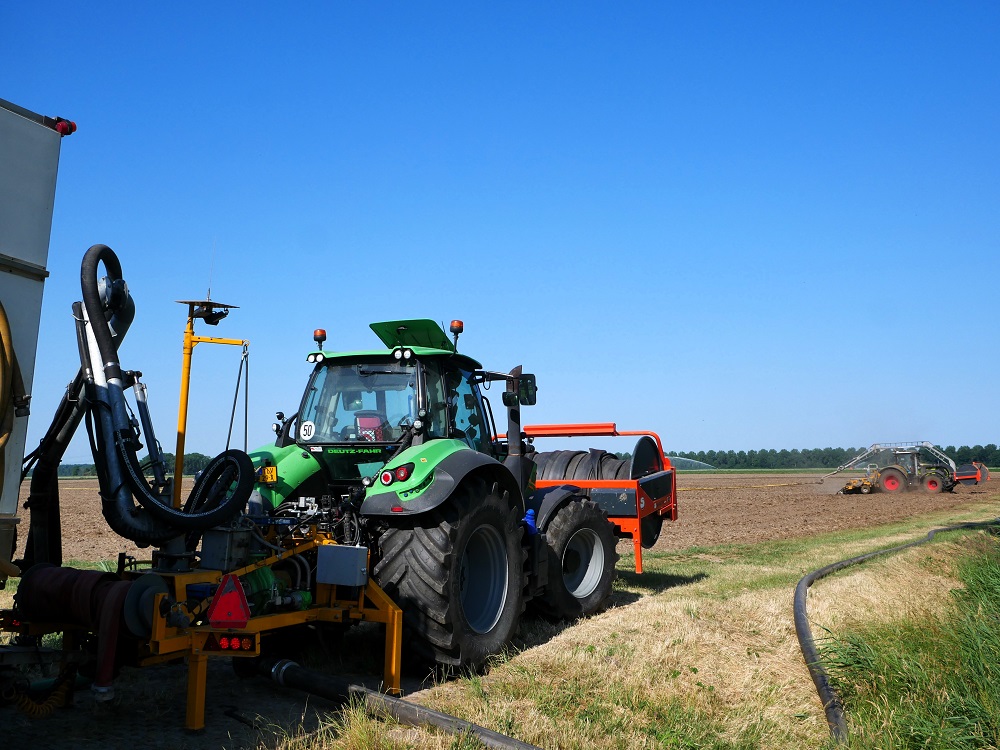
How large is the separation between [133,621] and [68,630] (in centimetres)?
72

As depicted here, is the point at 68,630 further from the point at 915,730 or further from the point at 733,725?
the point at 915,730

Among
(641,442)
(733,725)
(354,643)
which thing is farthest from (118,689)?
(641,442)

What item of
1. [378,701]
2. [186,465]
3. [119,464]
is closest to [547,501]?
[378,701]

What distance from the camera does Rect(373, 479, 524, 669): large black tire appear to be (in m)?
5.39

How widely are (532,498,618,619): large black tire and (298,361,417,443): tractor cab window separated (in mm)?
1876

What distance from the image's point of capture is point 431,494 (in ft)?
18.1

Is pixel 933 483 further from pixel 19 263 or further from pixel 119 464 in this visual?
pixel 19 263

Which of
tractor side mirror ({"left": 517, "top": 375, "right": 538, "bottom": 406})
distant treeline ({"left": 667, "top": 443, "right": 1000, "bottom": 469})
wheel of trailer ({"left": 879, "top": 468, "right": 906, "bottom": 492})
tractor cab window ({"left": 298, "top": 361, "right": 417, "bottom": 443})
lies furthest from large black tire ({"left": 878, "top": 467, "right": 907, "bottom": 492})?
distant treeline ({"left": 667, "top": 443, "right": 1000, "bottom": 469})

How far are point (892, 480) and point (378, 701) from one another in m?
32.6

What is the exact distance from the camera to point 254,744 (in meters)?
4.29

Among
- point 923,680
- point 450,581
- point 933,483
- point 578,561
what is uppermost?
point 933,483

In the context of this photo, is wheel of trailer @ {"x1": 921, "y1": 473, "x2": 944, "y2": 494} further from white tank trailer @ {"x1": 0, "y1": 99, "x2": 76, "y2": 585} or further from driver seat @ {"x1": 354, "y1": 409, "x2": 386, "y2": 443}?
white tank trailer @ {"x1": 0, "y1": 99, "x2": 76, "y2": 585}

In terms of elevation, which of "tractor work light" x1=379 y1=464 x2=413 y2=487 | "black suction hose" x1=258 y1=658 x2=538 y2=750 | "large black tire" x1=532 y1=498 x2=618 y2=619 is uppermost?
"tractor work light" x1=379 y1=464 x2=413 y2=487

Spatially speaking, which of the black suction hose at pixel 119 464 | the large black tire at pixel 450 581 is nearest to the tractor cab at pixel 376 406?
the large black tire at pixel 450 581
